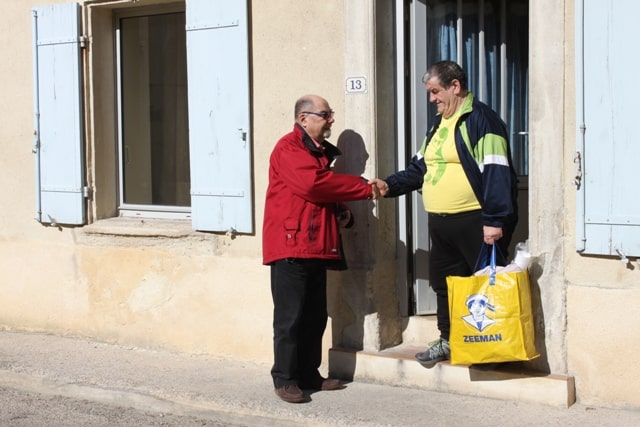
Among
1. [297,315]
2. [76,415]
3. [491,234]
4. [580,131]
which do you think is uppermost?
[580,131]

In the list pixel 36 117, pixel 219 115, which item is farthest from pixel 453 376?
pixel 36 117

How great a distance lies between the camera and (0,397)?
647cm

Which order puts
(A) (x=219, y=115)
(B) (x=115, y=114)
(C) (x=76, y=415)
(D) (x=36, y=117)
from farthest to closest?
(B) (x=115, y=114) → (D) (x=36, y=117) → (A) (x=219, y=115) → (C) (x=76, y=415)

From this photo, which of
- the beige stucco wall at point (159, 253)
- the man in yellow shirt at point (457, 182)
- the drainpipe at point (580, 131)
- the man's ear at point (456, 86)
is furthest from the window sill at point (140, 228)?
the drainpipe at point (580, 131)

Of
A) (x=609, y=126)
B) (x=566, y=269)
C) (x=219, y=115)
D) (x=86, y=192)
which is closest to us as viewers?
(x=609, y=126)

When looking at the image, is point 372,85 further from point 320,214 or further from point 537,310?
point 537,310

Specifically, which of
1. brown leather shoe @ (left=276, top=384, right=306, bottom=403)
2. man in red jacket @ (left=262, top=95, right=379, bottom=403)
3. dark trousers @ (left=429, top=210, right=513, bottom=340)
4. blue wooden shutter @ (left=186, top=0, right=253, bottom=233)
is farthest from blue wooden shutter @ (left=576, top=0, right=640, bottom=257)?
blue wooden shutter @ (left=186, top=0, right=253, bottom=233)

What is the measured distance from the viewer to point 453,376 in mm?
5855

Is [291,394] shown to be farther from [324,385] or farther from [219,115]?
[219,115]

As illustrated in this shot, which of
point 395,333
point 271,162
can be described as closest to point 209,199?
point 271,162

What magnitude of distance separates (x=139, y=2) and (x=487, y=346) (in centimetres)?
361

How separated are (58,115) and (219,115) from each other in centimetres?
144

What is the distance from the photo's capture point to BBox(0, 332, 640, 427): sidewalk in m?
5.41

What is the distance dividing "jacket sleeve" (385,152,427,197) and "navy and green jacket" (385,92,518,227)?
41 cm
